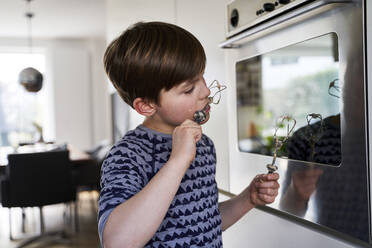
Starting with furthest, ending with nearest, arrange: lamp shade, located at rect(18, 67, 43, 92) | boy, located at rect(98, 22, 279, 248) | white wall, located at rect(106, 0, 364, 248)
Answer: lamp shade, located at rect(18, 67, 43, 92)
white wall, located at rect(106, 0, 364, 248)
boy, located at rect(98, 22, 279, 248)

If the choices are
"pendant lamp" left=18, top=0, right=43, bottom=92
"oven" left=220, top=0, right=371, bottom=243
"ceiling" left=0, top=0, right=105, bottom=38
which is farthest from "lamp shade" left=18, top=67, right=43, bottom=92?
"oven" left=220, top=0, right=371, bottom=243

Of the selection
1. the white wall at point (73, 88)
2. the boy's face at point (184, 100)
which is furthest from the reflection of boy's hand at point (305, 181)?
the white wall at point (73, 88)

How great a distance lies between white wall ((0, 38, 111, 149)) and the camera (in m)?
6.19

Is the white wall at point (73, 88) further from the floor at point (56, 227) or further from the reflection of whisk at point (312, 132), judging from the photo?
the reflection of whisk at point (312, 132)

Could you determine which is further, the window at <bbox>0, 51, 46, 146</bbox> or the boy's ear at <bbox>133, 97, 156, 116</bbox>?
the window at <bbox>0, 51, 46, 146</bbox>

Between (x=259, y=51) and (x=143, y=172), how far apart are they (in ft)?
1.69

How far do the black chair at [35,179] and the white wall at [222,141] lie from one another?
1.54m

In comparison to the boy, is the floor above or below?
below

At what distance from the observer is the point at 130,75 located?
70 cm

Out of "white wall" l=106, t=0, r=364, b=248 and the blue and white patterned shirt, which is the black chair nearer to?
"white wall" l=106, t=0, r=364, b=248

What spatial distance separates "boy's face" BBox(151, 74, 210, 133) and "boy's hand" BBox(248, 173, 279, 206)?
21cm

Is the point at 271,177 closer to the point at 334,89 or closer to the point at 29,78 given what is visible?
the point at 334,89

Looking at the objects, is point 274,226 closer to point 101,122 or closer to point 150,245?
point 150,245

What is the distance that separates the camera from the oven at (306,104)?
70 cm
